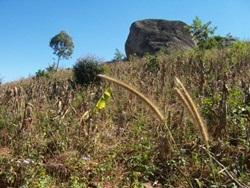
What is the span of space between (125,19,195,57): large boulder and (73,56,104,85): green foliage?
9091 mm

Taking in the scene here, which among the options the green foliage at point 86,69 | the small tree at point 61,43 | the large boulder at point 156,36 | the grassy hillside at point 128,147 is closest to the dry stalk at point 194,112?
the grassy hillside at point 128,147

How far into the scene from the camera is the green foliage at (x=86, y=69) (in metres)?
9.13

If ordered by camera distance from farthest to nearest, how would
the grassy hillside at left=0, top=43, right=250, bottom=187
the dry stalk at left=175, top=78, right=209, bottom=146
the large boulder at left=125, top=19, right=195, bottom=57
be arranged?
the large boulder at left=125, top=19, right=195, bottom=57
the grassy hillside at left=0, top=43, right=250, bottom=187
the dry stalk at left=175, top=78, right=209, bottom=146

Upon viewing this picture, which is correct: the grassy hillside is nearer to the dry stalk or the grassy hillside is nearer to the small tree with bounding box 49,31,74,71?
the dry stalk

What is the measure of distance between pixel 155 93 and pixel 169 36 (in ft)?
43.8

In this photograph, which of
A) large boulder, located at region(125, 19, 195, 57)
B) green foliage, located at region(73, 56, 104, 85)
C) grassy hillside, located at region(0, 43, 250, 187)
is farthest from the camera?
large boulder, located at region(125, 19, 195, 57)

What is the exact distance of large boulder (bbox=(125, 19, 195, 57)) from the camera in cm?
1861

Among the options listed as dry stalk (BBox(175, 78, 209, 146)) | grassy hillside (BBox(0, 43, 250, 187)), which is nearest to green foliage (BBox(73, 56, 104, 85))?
grassy hillside (BBox(0, 43, 250, 187))

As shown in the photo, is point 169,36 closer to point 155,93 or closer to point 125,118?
point 155,93

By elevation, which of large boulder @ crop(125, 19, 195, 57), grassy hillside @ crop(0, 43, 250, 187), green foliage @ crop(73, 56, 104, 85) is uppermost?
large boulder @ crop(125, 19, 195, 57)

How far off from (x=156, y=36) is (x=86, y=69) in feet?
34.6

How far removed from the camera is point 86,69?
9.26 meters

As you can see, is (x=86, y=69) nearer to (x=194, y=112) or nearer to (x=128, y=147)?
(x=128, y=147)

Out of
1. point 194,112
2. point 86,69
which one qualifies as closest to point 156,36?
point 86,69
